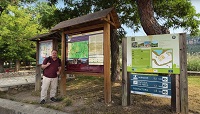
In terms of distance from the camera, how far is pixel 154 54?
474 centimetres

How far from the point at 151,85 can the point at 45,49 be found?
517 centimetres

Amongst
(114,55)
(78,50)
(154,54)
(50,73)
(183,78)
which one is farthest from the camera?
(114,55)

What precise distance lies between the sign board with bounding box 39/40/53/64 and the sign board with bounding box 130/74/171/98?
4.26 metres

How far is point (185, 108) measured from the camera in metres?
4.30

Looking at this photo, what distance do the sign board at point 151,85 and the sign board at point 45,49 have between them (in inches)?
168

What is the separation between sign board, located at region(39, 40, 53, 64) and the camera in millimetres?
8087

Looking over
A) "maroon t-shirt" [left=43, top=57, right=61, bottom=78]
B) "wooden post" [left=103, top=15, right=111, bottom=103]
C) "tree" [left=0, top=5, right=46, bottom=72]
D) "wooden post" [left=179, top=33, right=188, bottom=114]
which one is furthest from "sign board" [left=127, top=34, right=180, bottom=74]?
"tree" [left=0, top=5, right=46, bottom=72]

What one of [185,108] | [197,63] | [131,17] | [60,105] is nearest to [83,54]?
[60,105]

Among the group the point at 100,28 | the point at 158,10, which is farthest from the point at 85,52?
the point at 158,10

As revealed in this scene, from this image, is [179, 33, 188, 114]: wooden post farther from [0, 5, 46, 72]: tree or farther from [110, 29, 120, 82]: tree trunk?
[0, 5, 46, 72]: tree

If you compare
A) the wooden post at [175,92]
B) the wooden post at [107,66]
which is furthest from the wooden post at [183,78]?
the wooden post at [107,66]

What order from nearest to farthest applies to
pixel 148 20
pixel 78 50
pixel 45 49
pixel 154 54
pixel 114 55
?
pixel 154 54 < pixel 148 20 < pixel 78 50 < pixel 45 49 < pixel 114 55

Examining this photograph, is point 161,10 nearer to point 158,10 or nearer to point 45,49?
point 158,10

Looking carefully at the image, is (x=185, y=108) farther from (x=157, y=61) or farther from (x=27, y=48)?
(x=27, y=48)
